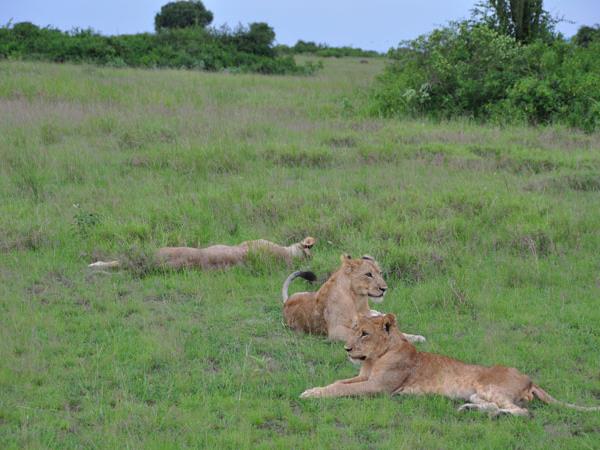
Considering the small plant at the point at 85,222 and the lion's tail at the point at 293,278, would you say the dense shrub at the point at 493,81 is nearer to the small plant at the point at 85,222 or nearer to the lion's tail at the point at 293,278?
the small plant at the point at 85,222

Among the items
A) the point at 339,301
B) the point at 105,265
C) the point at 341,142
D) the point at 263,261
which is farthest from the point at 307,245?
the point at 341,142

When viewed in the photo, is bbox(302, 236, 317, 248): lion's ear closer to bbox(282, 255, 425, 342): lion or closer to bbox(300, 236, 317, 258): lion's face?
bbox(300, 236, 317, 258): lion's face

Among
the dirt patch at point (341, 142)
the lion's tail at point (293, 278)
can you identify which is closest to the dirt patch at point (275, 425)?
the lion's tail at point (293, 278)

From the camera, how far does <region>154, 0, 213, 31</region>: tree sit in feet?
128

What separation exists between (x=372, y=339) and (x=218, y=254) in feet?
9.35

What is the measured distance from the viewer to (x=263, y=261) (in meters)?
7.93

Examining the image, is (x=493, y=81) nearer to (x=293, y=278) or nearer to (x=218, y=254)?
(x=218, y=254)

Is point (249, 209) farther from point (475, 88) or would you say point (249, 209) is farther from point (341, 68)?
point (341, 68)

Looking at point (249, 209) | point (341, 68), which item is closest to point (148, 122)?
point (249, 209)

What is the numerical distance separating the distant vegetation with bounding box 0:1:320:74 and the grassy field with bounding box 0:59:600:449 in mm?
6359

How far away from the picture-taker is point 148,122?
12.7 metres

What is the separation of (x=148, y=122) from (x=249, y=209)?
4141 millimetres

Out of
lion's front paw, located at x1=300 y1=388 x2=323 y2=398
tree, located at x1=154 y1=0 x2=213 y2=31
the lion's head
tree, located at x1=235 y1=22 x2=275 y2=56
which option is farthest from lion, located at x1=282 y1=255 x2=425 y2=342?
tree, located at x1=154 y1=0 x2=213 y2=31

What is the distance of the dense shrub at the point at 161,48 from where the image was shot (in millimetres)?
21250
